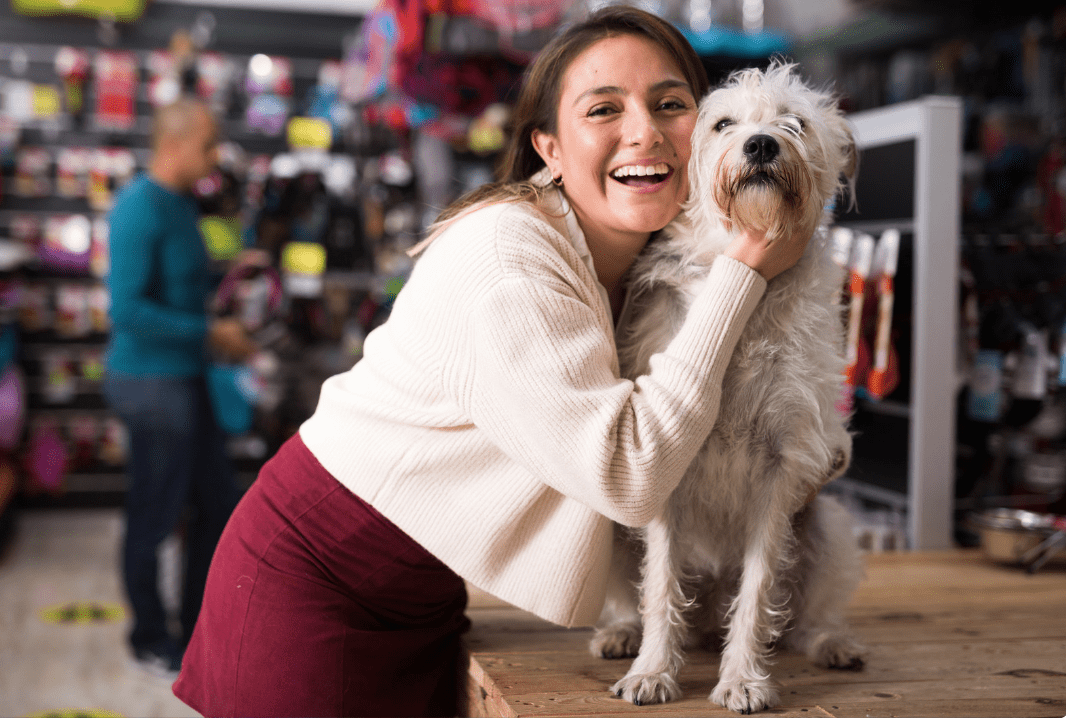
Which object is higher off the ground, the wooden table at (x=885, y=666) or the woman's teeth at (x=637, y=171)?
the woman's teeth at (x=637, y=171)

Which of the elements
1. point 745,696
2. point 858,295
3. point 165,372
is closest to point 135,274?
point 165,372

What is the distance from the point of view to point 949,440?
9.11ft

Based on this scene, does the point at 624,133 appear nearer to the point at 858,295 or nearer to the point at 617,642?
the point at 617,642

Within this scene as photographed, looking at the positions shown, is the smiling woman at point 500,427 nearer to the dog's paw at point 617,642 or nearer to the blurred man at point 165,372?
the dog's paw at point 617,642

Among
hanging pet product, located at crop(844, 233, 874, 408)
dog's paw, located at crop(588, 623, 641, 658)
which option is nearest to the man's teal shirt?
dog's paw, located at crop(588, 623, 641, 658)

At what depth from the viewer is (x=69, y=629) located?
163 inches

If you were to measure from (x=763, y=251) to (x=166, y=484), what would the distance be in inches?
111

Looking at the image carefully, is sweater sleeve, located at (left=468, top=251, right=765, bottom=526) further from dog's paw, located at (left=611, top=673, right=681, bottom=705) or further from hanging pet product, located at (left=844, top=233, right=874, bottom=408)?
hanging pet product, located at (left=844, top=233, right=874, bottom=408)

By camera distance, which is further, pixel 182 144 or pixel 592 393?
pixel 182 144

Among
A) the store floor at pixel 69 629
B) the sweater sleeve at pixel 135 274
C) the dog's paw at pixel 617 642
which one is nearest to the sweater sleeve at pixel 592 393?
the dog's paw at pixel 617 642

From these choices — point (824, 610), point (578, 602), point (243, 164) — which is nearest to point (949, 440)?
point (824, 610)

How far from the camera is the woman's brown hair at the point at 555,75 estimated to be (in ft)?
5.16

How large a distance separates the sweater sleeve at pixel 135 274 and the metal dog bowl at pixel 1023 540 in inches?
112

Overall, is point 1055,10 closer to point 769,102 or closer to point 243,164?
point 769,102
